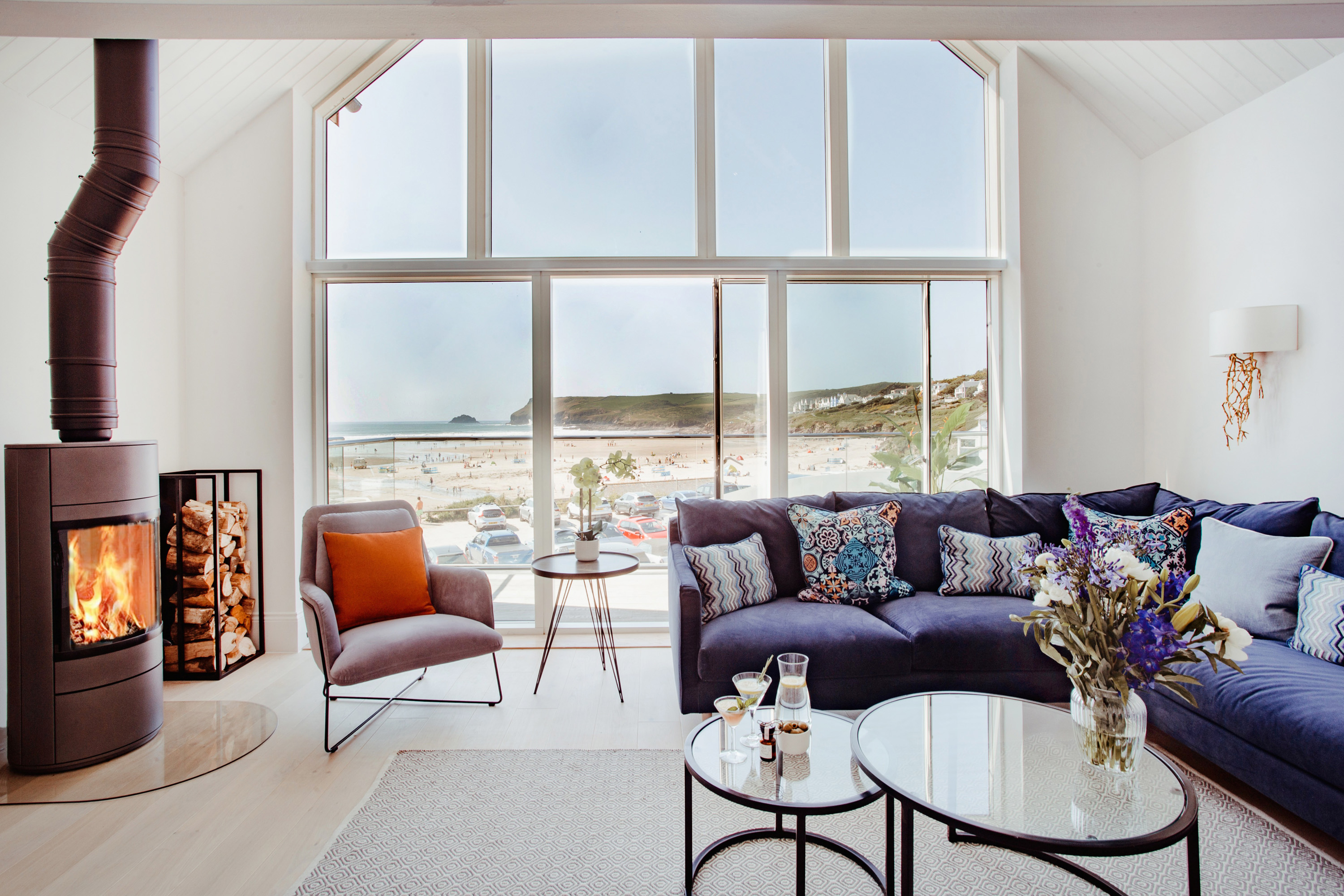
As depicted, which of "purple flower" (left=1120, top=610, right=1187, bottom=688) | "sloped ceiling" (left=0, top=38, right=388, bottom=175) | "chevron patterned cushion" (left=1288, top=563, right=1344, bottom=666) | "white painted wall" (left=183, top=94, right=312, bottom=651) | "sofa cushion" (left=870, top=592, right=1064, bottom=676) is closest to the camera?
"purple flower" (left=1120, top=610, right=1187, bottom=688)

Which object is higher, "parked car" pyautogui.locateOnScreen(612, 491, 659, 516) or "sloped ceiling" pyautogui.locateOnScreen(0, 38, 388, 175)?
"sloped ceiling" pyautogui.locateOnScreen(0, 38, 388, 175)

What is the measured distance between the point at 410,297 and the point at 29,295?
1682 millimetres

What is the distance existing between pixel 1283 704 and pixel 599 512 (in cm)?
312

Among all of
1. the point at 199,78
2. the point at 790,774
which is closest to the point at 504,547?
the point at 790,774

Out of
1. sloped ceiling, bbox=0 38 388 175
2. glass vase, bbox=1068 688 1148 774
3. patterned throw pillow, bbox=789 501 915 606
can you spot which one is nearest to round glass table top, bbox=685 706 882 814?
glass vase, bbox=1068 688 1148 774

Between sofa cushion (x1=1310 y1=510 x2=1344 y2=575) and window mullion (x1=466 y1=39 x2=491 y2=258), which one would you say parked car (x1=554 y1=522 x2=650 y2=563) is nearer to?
window mullion (x1=466 y1=39 x2=491 y2=258)

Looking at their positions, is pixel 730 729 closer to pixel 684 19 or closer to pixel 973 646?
pixel 973 646

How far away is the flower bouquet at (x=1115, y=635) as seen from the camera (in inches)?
58.9

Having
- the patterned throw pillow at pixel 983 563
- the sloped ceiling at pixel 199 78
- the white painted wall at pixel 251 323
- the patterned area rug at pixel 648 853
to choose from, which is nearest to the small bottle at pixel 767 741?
the patterned area rug at pixel 648 853

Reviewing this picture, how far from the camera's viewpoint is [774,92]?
3984mm

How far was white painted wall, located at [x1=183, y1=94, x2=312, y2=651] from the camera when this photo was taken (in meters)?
3.73

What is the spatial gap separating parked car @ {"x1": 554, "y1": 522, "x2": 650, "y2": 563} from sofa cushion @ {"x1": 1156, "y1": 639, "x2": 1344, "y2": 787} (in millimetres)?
2630

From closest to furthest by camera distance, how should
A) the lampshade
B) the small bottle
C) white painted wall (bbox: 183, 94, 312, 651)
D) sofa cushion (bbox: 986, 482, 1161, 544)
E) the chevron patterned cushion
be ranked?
the small bottle < the chevron patterned cushion < the lampshade < sofa cushion (bbox: 986, 482, 1161, 544) < white painted wall (bbox: 183, 94, 312, 651)

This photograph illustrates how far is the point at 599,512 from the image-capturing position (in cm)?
405
